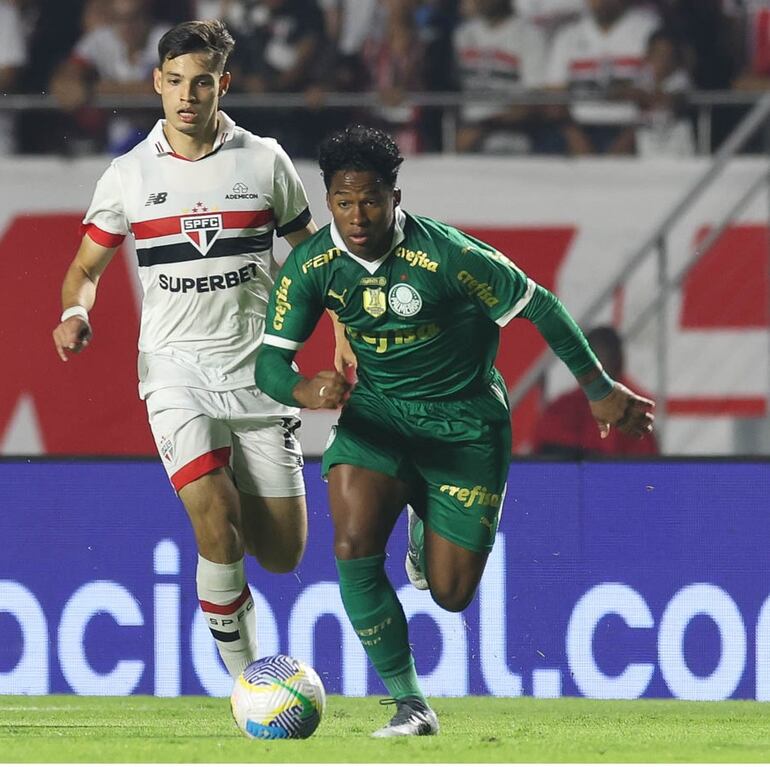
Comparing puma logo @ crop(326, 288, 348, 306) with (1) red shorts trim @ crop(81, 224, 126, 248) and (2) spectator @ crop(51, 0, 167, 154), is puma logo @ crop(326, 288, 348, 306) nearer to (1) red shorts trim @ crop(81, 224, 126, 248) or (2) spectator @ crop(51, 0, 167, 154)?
(1) red shorts trim @ crop(81, 224, 126, 248)

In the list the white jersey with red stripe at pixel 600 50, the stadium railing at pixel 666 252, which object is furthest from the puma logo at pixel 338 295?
the white jersey with red stripe at pixel 600 50

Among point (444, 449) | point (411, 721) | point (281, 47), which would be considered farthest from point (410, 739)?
point (281, 47)

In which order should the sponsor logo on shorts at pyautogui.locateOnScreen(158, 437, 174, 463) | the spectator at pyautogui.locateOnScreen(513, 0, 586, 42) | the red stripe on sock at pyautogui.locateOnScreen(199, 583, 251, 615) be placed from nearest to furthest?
the sponsor logo on shorts at pyautogui.locateOnScreen(158, 437, 174, 463) → the red stripe on sock at pyautogui.locateOnScreen(199, 583, 251, 615) → the spectator at pyautogui.locateOnScreen(513, 0, 586, 42)

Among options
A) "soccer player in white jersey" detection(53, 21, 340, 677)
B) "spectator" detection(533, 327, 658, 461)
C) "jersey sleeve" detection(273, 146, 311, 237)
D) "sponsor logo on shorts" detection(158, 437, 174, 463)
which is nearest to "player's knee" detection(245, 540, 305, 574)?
"soccer player in white jersey" detection(53, 21, 340, 677)

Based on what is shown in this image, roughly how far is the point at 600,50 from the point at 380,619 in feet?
18.3

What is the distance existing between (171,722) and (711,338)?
4.08m

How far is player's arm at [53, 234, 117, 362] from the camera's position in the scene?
530 cm

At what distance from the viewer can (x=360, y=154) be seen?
4914 mm

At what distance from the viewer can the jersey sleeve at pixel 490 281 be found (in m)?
→ 5.09

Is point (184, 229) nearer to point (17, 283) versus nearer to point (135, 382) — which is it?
point (135, 382)

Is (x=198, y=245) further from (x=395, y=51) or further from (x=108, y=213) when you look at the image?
(x=395, y=51)

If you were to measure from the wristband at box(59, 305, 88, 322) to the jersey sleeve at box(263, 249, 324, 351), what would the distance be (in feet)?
2.12

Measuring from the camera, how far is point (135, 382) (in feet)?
28.3

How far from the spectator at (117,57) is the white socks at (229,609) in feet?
15.0
